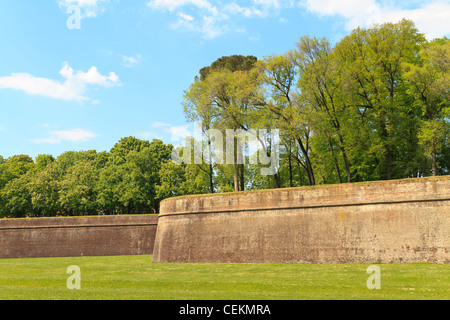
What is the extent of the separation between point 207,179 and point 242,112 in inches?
404

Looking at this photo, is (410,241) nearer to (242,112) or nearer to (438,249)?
(438,249)

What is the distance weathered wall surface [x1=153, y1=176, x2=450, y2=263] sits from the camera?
19.8 m

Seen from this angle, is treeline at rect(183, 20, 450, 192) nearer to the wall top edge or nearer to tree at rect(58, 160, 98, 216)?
the wall top edge

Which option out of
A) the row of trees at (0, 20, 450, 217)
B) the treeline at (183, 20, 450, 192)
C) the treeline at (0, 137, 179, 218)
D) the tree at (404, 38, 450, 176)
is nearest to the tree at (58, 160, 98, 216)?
the treeline at (0, 137, 179, 218)

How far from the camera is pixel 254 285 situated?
570 inches

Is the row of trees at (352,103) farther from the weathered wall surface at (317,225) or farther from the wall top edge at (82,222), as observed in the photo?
the wall top edge at (82,222)

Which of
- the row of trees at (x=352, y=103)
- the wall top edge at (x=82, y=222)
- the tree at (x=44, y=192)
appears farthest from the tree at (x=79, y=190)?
the row of trees at (x=352, y=103)

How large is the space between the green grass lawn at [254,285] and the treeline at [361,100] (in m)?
12.3

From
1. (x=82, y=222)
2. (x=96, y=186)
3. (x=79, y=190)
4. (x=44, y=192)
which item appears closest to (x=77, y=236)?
(x=82, y=222)

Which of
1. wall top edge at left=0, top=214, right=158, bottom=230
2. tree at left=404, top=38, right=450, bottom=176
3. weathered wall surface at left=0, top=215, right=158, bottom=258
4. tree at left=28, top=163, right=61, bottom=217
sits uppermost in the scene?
tree at left=404, top=38, right=450, bottom=176

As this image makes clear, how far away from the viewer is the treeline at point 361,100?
28516mm

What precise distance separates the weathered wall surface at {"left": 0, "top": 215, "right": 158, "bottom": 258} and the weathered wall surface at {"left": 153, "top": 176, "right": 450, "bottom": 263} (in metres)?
7.64

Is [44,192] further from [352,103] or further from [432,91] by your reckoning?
[432,91]
